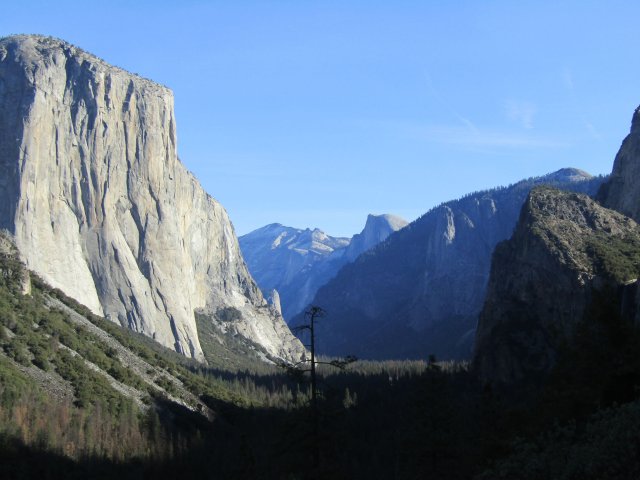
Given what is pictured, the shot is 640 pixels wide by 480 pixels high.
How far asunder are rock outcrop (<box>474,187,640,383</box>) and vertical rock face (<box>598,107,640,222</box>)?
10.2 meters

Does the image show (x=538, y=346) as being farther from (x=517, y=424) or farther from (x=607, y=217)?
(x=517, y=424)

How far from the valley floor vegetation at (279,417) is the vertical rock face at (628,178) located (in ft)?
166

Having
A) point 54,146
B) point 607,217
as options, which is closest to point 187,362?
point 54,146

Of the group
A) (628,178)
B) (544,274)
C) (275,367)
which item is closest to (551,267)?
(544,274)

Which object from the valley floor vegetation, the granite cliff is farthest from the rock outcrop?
the valley floor vegetation

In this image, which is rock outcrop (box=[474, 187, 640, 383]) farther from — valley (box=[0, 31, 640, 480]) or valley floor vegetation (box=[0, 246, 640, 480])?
valley floor vegetation (box=[0, 246, 640, 480])

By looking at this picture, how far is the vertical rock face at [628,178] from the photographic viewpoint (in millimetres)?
149500

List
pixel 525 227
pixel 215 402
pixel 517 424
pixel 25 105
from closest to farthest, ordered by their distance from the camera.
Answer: pixel 517 424 < pixel 215 402 < pixel 525 227 < pixel 25 105

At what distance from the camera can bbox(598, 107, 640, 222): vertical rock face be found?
14950cm

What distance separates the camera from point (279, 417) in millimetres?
100312

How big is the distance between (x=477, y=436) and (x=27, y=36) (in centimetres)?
19472

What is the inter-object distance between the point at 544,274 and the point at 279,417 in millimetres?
62839

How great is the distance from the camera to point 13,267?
361 ft

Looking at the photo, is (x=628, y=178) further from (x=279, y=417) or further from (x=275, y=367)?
(x=279, y=417)
